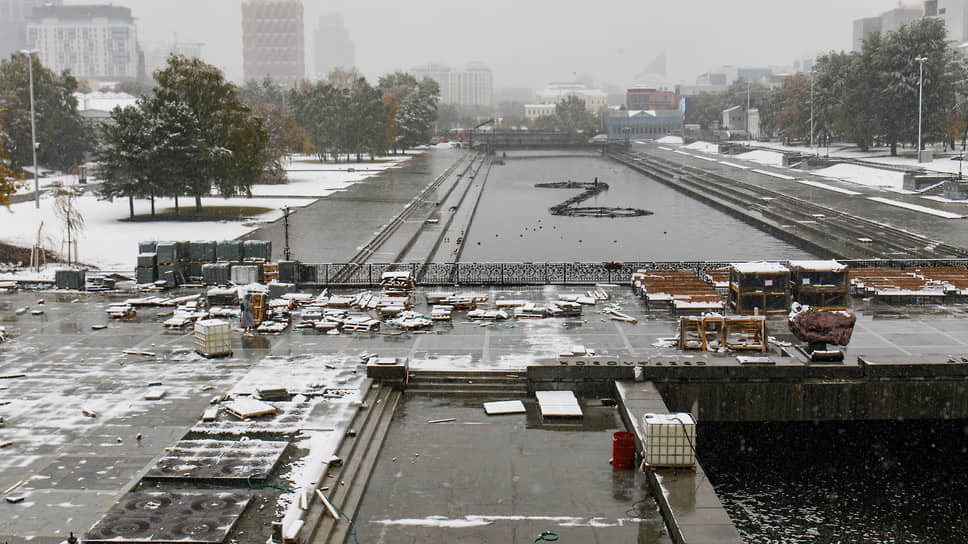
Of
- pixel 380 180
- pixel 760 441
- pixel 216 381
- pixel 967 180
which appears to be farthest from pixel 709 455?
pixel 380 180

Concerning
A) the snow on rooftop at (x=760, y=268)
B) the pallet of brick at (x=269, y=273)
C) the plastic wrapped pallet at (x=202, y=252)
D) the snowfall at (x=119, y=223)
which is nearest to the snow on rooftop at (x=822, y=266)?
the snow on rooftop at (x=760, y=268)

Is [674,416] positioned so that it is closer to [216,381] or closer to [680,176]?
[216,381]

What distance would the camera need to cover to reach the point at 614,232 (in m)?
66.2

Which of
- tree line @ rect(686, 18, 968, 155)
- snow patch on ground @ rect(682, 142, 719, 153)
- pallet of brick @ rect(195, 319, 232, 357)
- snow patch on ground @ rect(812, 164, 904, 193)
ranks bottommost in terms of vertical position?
pallet of brick @ rect(195, 319, 232, 357)

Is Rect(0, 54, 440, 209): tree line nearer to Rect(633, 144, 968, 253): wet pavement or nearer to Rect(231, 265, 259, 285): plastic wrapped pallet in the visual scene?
Rect(231, 265, 259, 285): plastic wrapped pallet

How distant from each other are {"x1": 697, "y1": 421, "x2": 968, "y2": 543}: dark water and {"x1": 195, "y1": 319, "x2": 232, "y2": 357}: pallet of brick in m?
13.6

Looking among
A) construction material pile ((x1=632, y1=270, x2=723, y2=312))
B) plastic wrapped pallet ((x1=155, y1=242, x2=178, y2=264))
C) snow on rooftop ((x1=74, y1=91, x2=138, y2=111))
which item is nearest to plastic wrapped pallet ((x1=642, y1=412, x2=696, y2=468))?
construction material pile ((x1=632, y1=270, x2=723, y2=312))

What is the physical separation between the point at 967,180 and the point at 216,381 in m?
70.2

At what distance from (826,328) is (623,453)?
10.8m

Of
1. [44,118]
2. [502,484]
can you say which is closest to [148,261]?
[502,484]

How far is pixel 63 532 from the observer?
16516 mm

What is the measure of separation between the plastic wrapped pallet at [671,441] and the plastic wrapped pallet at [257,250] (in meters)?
23.9

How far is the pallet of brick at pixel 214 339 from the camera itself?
90.2ft

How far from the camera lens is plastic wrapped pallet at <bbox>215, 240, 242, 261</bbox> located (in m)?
39.0
